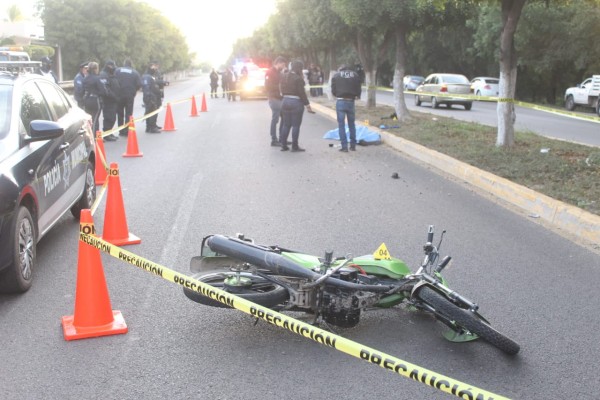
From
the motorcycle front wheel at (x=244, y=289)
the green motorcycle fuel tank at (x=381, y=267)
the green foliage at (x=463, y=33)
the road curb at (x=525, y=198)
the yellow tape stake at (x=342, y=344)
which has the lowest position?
the road curb at (x=525, y=198)

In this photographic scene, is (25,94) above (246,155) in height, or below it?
→ above

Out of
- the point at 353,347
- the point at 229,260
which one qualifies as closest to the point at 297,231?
the point at 229,260

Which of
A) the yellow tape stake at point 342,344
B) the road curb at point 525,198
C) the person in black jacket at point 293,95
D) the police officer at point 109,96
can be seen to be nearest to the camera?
the yellow tape stake at point 342,344

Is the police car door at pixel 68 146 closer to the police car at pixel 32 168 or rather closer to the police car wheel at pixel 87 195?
the police car at pixel 32 168

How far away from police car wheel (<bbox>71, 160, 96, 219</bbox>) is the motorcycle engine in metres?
4.18

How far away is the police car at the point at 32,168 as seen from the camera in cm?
491

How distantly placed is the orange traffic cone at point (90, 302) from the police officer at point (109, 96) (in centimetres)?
1157

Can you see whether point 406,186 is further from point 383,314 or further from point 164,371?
point 164,371

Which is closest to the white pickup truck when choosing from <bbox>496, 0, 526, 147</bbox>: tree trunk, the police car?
<bbox>496, 0, 526, 147</bbox>: tree trunk

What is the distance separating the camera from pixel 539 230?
24.3 feet

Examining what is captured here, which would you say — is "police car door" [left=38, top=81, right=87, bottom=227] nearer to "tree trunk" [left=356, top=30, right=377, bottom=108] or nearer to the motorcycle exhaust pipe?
the motorcycle exhaust pipe

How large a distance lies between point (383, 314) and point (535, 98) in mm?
44320

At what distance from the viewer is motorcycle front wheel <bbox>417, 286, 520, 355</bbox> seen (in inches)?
158

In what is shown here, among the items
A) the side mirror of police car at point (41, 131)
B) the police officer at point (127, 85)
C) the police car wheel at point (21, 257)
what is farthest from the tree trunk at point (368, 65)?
the police car wheel at point (21, 257)
